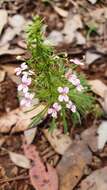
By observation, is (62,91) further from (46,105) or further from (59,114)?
(59,114)

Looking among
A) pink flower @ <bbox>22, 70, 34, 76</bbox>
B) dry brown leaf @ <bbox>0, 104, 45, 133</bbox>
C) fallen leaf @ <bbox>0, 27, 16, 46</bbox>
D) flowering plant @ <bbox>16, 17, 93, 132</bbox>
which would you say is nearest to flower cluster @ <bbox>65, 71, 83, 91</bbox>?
flowering plant @ <bbox>16, 17, 93, 132</bbox>

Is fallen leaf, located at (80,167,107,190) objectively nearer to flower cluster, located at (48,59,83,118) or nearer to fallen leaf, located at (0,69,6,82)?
A: flower cluster, located at (48,59,83,118)

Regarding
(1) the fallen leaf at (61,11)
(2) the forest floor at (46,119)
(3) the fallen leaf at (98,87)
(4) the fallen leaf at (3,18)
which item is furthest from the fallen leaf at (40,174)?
(1) the fallen leaf at (61,11)

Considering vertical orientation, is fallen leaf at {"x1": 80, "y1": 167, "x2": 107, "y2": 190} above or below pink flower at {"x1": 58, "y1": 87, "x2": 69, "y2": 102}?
below

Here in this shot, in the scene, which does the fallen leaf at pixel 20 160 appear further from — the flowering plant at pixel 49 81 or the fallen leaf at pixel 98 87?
the fallen leaf at pixel 98 87

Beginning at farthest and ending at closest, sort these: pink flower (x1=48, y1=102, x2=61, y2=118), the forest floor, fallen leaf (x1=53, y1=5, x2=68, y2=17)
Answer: fallen leaf (x1=53, y1=5, x2=68, y2=17) < the forest floor < pink flower (x1=48, y1=102, x2=61, y2=118)

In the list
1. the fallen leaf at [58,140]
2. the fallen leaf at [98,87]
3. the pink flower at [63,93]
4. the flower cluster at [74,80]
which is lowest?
the fallen leaf at [58,140]

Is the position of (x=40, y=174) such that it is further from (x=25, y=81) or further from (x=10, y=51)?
(x=10, y=51)
